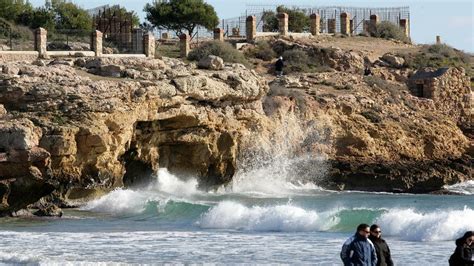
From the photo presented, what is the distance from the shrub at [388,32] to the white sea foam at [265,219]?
32.9 m

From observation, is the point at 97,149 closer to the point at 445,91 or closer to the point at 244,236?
the point at 244,236

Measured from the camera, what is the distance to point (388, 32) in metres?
62.9

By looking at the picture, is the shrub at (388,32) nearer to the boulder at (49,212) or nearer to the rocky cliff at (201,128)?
the rocky cliff at (201,128)

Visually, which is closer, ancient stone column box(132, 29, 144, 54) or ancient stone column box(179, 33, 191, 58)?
ancient stone column box(132, 29, 144, 54)

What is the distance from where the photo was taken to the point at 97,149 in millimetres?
32656

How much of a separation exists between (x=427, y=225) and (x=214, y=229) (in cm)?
538

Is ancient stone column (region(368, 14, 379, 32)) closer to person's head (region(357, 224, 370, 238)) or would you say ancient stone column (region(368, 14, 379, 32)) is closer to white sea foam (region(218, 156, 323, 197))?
white sea foam (region(218, 156, 323, 197))

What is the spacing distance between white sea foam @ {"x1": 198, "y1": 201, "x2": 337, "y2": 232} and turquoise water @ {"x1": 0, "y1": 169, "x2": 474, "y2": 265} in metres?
0.02

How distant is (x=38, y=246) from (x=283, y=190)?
54.8 ft

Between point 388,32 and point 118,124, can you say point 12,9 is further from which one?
point 118,124

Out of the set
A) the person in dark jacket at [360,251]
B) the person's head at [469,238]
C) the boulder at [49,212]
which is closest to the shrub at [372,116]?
the boulder at [49,212]

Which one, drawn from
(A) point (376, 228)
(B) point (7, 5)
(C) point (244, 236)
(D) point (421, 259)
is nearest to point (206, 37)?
(B) point (7, 5)

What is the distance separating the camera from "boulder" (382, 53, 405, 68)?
5297 centimetres

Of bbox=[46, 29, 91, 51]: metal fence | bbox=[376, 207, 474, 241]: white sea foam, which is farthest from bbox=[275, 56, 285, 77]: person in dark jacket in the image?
bbox=[376, 207, 474, 241]: white sea foam
